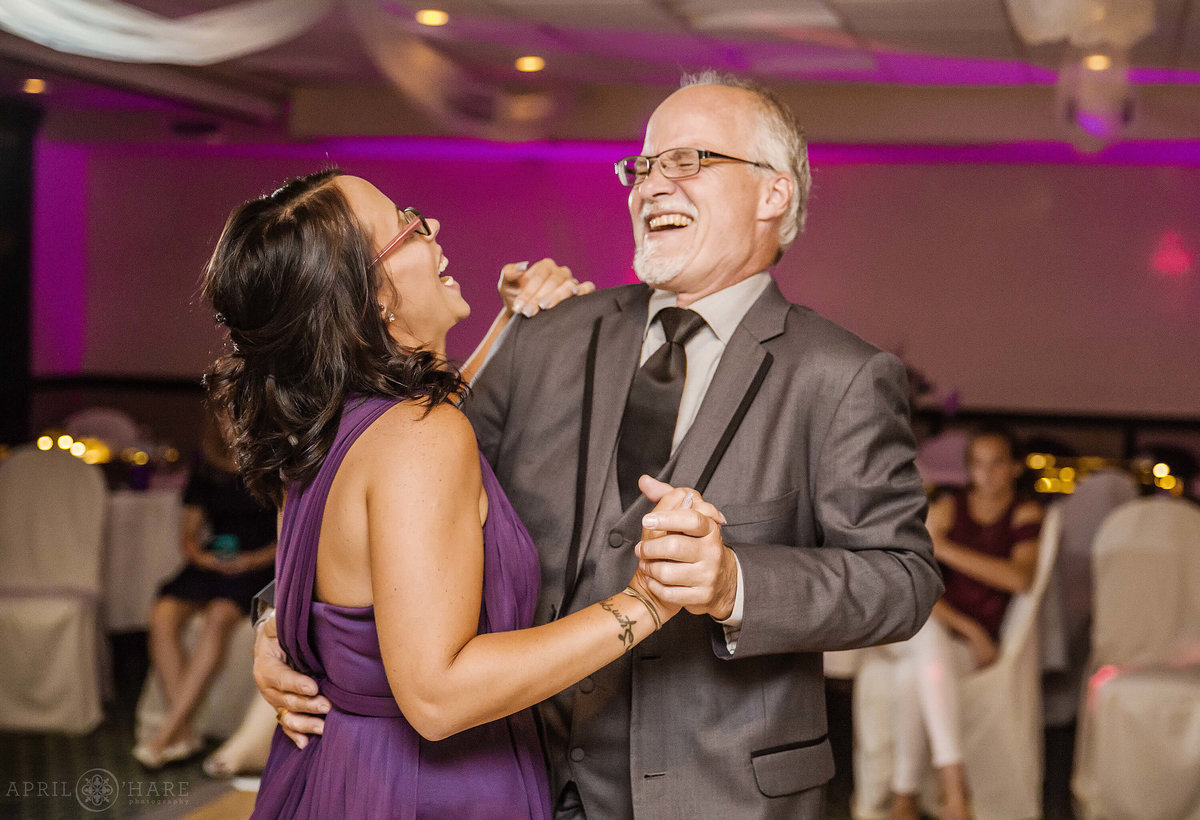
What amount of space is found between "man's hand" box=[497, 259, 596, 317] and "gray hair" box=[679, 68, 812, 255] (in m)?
0.36

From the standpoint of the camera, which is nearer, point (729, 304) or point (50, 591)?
point (729, 304)

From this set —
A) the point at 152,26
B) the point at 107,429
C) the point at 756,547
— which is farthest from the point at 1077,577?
the point at 152,26

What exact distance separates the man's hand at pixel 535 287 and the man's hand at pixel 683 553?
2.26 ft

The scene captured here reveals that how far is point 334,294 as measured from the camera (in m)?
1.42

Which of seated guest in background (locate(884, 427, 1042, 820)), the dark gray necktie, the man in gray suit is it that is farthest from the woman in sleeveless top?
seated guest in background (locate(884, 427, 1042, 820))

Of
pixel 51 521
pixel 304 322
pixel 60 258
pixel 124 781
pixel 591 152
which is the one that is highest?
pixel 591 152

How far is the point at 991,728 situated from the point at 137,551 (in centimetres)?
378

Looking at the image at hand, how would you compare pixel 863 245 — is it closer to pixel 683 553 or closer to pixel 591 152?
pixel 591 152

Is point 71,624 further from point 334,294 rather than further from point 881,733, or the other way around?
point 334,294

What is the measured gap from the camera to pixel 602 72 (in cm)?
736

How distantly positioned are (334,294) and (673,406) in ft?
1.85

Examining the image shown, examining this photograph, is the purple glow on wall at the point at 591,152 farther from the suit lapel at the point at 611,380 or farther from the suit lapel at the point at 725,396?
the suit lapel at the point at 725,396

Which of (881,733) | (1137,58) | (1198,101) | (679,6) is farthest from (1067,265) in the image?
(881,733)

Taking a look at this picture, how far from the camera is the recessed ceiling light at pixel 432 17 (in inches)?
230
